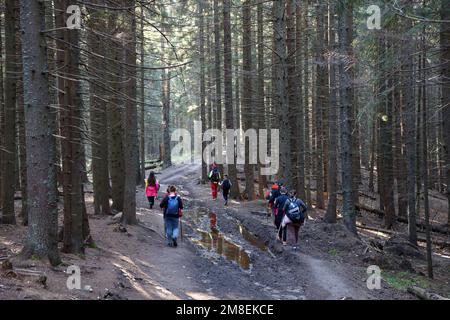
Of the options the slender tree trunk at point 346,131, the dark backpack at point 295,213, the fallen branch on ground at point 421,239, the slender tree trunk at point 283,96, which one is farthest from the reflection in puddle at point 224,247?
the fallen branch on ground at point 421,239

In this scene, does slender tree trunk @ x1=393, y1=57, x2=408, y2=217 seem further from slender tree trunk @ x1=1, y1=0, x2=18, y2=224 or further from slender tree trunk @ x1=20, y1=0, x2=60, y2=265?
slender tree trunk @ x1=20, y1=0, x2=60, y2=265

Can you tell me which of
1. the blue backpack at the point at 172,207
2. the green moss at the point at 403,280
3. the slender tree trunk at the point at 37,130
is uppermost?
the slender tree trunk at the point at 37,130

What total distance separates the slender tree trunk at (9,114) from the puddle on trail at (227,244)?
5.77 meters

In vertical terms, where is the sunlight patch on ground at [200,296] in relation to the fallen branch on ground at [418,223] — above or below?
above

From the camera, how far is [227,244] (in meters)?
14.0

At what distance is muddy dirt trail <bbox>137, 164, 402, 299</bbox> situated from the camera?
9.09 meters

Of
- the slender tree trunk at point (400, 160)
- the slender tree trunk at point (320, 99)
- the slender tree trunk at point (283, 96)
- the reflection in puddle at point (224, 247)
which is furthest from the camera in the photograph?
the slender tree trunk at point (400, 160)

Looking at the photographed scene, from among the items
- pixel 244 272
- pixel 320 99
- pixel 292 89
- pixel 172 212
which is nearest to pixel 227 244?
pixel 172 212

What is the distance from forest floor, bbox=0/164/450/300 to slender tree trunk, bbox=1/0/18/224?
28.6 inches

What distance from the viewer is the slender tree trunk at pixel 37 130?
742 cm

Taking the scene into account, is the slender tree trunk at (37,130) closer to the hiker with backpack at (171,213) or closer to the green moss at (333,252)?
the hiker with backpack at (171,213)

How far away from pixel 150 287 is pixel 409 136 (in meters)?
12.4
